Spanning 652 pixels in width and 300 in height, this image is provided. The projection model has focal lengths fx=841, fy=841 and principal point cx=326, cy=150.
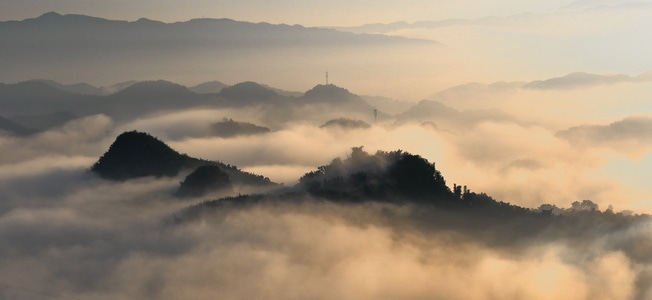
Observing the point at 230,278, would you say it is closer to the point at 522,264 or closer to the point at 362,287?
the point at 362,287

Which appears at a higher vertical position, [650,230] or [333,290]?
[650,230]

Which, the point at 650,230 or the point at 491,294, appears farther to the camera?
the point at 650,230

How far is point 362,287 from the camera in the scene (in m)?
172

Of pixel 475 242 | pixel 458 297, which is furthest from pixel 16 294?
pixel 475 242

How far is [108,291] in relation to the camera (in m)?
165

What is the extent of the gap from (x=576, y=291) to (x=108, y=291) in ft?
319

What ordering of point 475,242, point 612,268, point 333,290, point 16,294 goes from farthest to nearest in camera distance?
point 475,242
point 612,268
point 333,290
point 16,294

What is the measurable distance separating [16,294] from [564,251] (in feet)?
390

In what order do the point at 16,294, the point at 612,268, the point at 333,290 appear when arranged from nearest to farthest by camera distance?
the point at 16,294 → the point at 333,290 → the point at 612,268

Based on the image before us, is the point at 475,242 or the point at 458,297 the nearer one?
the point at 458,297

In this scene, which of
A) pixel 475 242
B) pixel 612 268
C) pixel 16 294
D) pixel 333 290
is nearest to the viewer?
pixel 16 294

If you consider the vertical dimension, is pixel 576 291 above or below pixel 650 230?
below

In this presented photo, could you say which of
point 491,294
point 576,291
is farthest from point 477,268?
point 576,291

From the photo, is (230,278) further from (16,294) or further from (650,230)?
(650,230)
